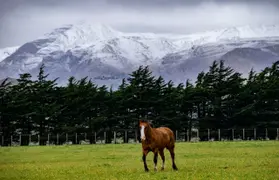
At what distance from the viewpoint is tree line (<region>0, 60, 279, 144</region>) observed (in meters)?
85.9

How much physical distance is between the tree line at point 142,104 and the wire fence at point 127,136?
150 centimetres

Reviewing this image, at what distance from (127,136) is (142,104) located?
785 centimetres

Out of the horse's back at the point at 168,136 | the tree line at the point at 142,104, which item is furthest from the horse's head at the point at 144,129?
the tree line at the point at 142,104

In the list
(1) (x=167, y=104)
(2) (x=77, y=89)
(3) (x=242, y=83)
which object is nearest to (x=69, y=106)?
(2) (x=77, y=89)

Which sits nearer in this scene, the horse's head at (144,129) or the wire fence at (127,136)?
the horse's head at (144,129)

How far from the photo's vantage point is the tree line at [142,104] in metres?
85.9

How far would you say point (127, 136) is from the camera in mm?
86750

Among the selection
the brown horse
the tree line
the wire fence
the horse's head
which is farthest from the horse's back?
the tree line

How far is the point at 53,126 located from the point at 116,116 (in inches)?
441

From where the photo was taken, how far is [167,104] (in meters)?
92.0

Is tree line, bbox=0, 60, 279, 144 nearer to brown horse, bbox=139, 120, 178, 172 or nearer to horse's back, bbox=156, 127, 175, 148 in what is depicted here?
horse's back, bbox=156, 127, 175, 148

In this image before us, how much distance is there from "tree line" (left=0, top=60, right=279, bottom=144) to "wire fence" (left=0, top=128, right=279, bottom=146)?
150 cm

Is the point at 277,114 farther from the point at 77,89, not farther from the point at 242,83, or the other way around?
the point at 77,89

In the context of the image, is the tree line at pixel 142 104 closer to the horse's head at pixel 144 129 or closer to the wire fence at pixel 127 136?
the wire fence at pixel 127 136
